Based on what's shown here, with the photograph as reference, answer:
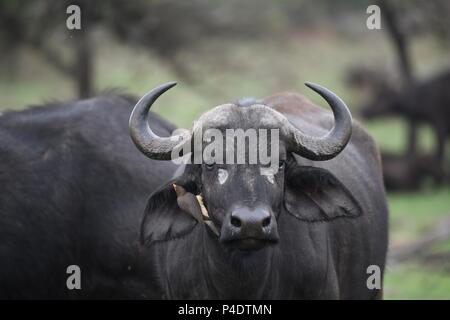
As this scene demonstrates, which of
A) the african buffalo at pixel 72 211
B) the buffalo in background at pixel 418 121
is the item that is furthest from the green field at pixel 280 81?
the african buffalo at pixel 72 211

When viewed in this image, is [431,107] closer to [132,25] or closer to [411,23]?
[411,23]

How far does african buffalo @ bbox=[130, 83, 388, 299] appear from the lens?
611cm

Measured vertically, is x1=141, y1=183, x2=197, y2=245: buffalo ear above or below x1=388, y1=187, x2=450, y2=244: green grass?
below

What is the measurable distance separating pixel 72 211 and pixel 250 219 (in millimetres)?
2658

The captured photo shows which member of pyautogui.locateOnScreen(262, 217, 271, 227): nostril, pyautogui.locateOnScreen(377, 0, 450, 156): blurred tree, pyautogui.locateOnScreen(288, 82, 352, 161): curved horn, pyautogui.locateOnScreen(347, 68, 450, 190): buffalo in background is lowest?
pyautogui.locateOnScreen(262, 217, 271, 227): nostril

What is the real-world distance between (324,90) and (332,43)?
104 feet

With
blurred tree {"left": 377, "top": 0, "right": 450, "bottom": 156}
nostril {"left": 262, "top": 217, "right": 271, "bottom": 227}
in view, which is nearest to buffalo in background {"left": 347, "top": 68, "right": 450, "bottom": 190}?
blurred tree {"left": 377, "top": 0, "right": 450, "bottom": 156}

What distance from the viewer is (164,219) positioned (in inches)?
265

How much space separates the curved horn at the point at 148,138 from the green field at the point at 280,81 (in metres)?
2.49

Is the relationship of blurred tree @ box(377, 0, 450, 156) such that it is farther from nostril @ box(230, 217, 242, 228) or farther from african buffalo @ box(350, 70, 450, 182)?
nostril @ box(230, 217, 242, 228)

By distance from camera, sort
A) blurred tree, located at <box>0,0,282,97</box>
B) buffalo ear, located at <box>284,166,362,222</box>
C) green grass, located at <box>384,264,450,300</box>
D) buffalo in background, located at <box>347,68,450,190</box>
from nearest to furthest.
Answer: buffalo ear, located at <box>284,166,362,222</box>, green grass, located at <box>384,264,450,300</box>, blurred tree, located at <box>0,0,282,97</box>, buffalo in background, located at <box>347,68,450,190</box>

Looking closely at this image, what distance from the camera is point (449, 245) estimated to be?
1369 centimetres

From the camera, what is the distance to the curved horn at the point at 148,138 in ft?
21.3

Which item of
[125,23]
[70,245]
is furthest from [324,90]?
[125,23]
